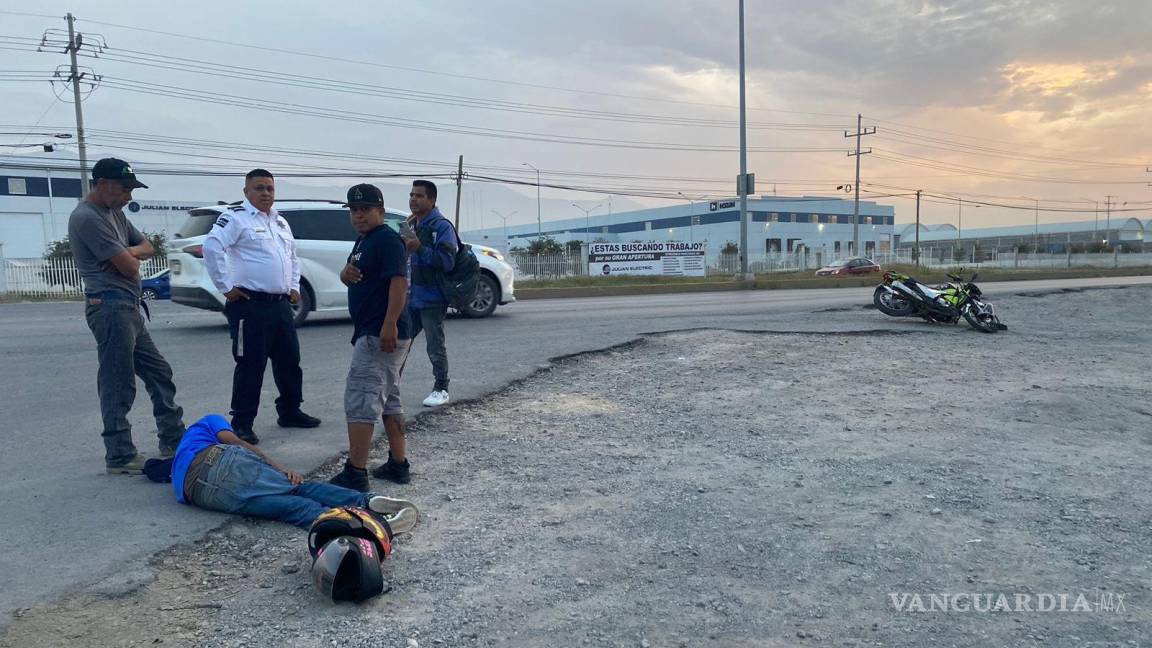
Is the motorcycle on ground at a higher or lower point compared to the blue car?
lower

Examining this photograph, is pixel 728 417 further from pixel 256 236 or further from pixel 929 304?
pixel 929 304

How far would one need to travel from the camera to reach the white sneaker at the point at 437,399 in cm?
588

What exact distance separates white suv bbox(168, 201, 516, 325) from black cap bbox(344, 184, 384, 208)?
609 cm

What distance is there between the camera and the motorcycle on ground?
35.2ft

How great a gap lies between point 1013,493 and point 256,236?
15.7ft

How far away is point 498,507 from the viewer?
387 centimetres

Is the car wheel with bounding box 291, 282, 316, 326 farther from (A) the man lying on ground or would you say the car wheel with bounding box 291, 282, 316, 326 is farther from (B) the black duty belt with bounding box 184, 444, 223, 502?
(B) the black duty belt with bounding box 184, 444, 223, 502

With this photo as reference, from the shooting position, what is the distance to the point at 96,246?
13.3 ft

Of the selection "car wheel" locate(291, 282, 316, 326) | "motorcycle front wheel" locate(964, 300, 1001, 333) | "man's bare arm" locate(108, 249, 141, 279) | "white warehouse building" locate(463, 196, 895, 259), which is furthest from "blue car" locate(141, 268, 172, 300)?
"white warehouse building" locate(463, 196, 895, 259)

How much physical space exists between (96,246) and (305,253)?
648cm

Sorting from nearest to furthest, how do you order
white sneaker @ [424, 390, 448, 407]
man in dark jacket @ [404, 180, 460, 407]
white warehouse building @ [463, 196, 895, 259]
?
1. man in dark jacket @ [404, 180, 460, 407]
2. white sneaker @ [424, 390, 448, 407]
3. white warehouse building @ [463, 196, 895, 259]

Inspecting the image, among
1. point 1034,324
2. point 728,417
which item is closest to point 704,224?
point 1034,324

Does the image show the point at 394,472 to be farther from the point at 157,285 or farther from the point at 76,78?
the point at 76,78

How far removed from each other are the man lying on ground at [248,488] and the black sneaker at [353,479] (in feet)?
0.98
